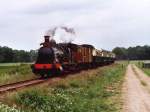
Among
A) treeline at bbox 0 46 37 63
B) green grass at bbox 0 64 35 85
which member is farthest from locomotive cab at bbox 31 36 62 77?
treeline at bbox 0 46 37 63

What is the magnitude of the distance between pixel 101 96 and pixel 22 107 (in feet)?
28.8

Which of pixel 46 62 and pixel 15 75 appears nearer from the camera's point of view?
pixel 46 62

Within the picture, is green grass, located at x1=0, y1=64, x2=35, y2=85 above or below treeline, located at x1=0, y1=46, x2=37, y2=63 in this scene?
below

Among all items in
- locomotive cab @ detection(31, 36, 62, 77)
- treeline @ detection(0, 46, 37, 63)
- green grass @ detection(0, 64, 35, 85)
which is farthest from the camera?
treeline @ detection(0, 46, 37, 63)

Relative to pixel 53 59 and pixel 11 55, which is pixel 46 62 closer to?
pixel 53 59

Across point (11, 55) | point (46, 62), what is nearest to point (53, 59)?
point (46, 62)

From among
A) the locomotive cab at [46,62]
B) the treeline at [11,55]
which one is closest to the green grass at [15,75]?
the locomotive cab at [46,62]

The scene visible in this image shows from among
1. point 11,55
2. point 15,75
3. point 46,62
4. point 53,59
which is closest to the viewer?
point 53,59

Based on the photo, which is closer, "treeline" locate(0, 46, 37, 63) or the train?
the train

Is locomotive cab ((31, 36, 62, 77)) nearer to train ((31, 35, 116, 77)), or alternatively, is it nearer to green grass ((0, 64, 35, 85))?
train ((31, 35, 116, 77))

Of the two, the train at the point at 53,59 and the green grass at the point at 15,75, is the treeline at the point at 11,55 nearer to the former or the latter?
the green grass at the point at 15,75

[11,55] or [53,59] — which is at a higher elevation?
[11,55]

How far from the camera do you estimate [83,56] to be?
4956 cm

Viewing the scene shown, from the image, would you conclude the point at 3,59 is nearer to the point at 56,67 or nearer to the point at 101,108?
the point at 56,67
